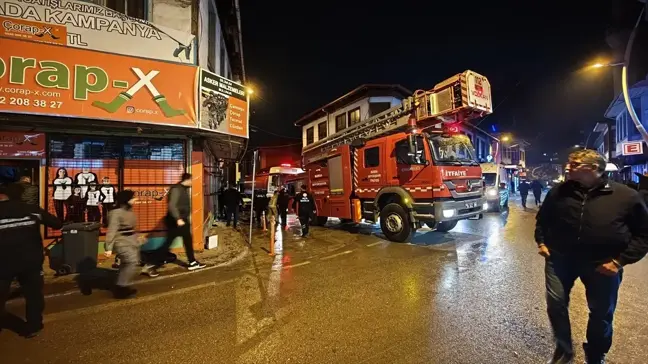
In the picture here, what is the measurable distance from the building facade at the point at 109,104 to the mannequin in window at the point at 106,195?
22 mm

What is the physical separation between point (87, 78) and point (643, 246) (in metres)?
8.79

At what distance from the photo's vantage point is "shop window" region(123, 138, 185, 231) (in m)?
8.04

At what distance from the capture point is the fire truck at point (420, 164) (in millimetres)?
8375

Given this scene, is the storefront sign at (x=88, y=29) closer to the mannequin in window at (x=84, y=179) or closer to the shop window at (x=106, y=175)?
the shop window at (x=106, y=175)

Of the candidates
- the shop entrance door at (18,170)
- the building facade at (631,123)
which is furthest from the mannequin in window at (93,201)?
the building facade at (631,123)

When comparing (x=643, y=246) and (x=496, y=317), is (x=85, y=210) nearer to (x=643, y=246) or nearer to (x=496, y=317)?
(x=496, y=317)

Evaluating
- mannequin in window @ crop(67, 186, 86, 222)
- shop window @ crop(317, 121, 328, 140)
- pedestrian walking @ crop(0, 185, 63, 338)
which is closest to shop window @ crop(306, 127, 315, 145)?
shop window @ crop(317, 121, 328, 140)

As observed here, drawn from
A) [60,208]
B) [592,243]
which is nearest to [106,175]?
[60,208]

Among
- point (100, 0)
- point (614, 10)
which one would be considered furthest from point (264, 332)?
point (614, 10)

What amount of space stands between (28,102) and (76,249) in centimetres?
291

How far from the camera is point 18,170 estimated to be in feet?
23.4

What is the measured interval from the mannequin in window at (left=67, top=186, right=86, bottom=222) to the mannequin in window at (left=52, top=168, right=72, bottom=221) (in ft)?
0.30

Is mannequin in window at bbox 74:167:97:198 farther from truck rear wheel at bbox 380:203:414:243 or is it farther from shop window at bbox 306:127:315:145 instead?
shop window at bbox 306:127:315:145

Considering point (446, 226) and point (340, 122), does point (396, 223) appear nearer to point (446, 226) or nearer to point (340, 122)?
point (446, 226)
